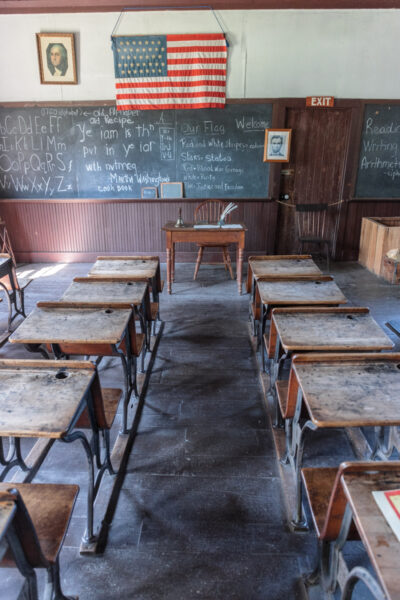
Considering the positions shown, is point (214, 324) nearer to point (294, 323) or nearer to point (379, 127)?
point (294, 323)

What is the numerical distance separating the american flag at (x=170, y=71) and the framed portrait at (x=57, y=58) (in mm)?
541

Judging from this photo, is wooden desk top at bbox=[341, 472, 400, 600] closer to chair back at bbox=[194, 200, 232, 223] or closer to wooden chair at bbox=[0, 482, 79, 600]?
wooden chair at bbox=[0, 482, 79, 600]

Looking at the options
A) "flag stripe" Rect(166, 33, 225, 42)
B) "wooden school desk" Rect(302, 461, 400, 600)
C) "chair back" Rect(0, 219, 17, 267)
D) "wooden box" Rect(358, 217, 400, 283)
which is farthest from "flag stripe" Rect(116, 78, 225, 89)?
"wooden school desk" Rect(302, 461, 400, 600)

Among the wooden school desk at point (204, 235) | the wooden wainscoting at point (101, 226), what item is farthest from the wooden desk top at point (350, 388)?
the wooden wainscoting at point (101, 226)

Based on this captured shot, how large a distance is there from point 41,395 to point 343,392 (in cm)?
110

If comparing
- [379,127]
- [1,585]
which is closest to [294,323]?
[1,585]

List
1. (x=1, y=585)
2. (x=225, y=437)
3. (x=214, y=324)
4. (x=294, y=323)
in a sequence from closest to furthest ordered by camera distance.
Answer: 1. (x=1, y=585)
2. (x=294, y=323)
3. (x=225, y=437)
4. (x=214, y=324)

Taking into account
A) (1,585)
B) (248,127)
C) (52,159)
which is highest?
(248,127)

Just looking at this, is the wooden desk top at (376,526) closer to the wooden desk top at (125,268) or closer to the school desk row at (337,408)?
A: the school desk row at (337,408)

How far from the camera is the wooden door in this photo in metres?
5.34

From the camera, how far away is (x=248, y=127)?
532 centimetres

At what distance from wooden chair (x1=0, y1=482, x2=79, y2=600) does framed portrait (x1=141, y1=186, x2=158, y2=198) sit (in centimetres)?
450

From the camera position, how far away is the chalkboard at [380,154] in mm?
5297

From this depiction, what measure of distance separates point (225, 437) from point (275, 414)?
13.0 inches
